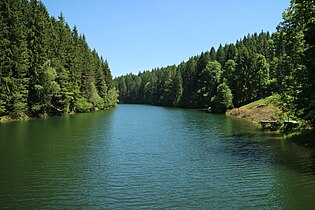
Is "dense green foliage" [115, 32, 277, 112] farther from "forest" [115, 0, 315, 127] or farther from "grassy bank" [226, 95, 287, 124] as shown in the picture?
"grassy bank" [226, 95, 287, 124]

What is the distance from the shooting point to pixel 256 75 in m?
87.1

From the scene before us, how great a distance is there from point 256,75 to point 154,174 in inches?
2836

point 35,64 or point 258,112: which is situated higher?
point 35,64

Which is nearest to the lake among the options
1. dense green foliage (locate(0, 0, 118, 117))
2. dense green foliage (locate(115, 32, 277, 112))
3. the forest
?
the forest

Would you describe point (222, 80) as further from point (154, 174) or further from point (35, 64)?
point (154, 174)

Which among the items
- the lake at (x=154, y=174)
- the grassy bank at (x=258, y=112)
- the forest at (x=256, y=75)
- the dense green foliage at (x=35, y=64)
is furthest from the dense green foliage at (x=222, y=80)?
the dense green foliage at (x=35, y=64)

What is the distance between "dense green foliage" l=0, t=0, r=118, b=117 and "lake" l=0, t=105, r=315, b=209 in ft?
81.9

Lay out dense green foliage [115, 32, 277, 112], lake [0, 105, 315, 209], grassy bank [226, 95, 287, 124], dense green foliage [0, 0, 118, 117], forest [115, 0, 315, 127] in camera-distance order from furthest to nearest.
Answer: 1. dense green foliage [115, 32, 277, 112]
2. grassy bank [226, 95, 287, 124]
3. dense green foliage [0, 0, 118, 117]
4. forest [115, 0, 315, 127]
5. lake [0, 105, 315, 209]

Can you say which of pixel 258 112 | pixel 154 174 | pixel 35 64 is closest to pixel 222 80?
pixel 258 112

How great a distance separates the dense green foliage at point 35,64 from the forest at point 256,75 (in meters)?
38.0

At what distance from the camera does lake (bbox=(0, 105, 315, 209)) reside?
52.4 feet

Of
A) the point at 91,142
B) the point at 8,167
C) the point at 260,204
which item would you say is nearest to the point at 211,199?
the point at 260,204

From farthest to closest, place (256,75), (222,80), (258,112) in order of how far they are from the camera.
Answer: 1. (222,80)
2. (256,75)
3. (258,112)

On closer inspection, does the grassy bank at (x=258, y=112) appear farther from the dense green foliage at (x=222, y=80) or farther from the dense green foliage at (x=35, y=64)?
the dense green foliage at (x=35, y=64)
